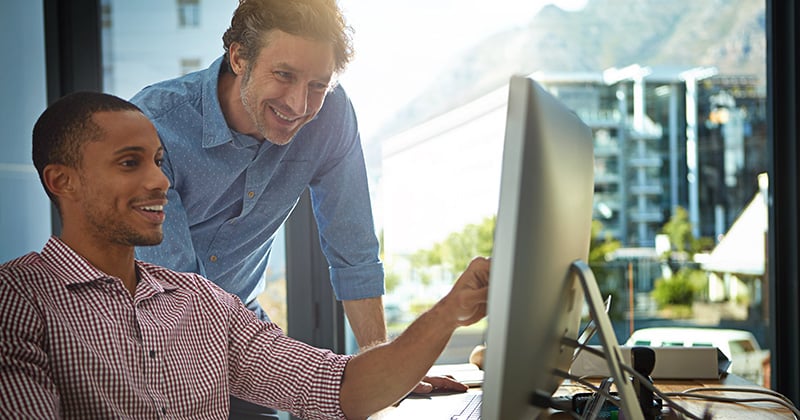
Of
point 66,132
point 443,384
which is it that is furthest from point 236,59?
point 443,384

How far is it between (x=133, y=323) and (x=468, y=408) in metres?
0.62

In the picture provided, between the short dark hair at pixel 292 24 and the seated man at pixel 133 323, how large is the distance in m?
0.48

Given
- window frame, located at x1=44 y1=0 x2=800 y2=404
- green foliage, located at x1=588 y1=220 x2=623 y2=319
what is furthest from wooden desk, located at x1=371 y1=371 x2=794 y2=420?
green foliage, located at x1=588 y1=220 x2=623 y2=319

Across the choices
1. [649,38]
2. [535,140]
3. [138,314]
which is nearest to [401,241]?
[649,38]

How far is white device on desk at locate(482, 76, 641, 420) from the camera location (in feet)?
2.63

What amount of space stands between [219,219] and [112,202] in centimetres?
59

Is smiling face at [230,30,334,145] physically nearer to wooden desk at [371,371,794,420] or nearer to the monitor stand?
wooden desk at [371,371,794,420]

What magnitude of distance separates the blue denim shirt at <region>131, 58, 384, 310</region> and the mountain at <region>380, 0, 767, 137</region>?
0.97 metres

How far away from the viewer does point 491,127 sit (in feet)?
9.55

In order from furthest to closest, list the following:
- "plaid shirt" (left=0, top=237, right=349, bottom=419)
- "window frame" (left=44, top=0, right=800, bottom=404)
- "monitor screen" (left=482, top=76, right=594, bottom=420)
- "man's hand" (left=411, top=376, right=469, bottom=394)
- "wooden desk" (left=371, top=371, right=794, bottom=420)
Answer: "window frame" (left=44, top=0, right=800, bottom=404), "man's hand" (left=411, top=376, right=469, bottom=394), "wooden desk" (left=371, top=371, right=794, bottom=420), "plaid shirt" (left=0, top=237, right=349, bottom=419), "monitor screen" (left=482, top=76, right=594, bottom=420)

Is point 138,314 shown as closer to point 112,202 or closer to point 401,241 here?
point 112,202

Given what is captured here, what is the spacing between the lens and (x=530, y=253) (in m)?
0.84

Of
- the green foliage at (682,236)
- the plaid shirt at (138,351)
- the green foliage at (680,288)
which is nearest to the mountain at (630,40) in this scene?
the green foliage at (682,236)

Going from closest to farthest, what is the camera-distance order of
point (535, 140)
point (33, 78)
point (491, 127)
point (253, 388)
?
point (535, 140), point (253, 388), point (33, 78), point (491, 127)
